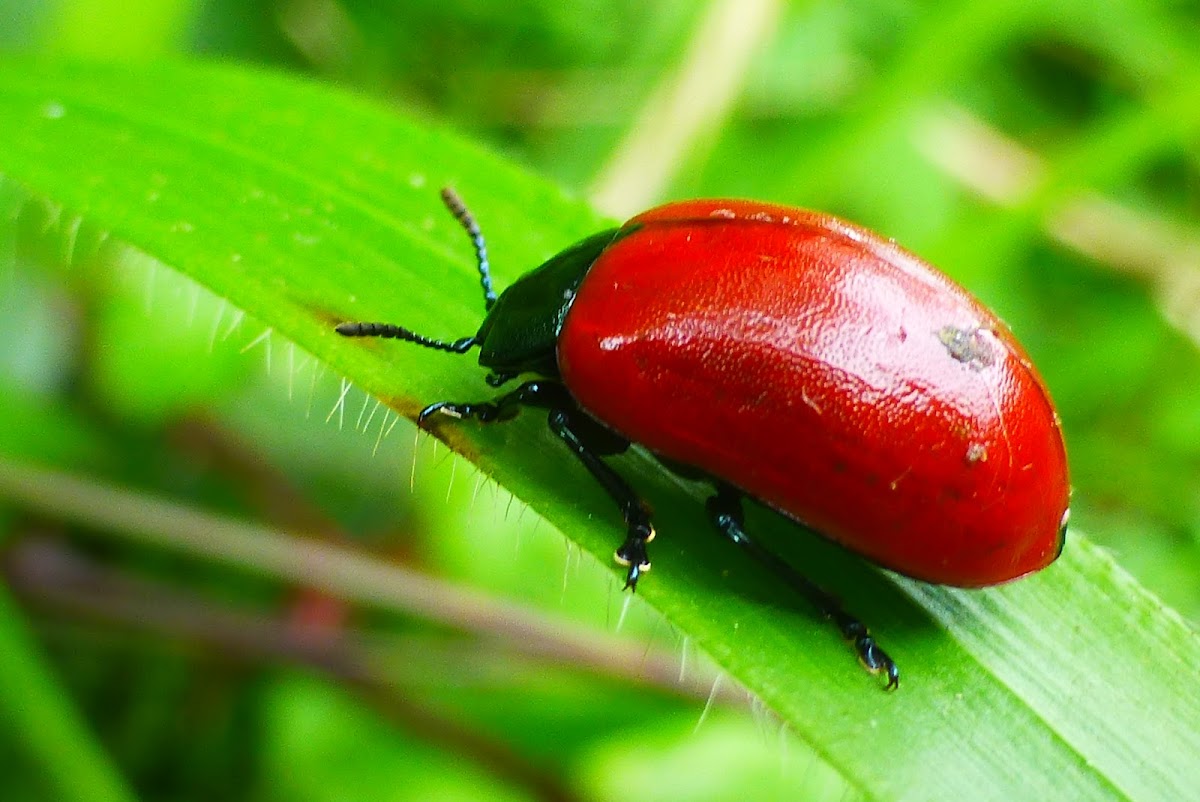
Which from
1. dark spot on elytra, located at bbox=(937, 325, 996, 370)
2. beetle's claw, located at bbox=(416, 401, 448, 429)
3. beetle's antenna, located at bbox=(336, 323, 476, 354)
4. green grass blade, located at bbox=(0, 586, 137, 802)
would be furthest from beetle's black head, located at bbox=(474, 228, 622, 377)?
green grass blade, located at bbox=(0, 586, 137, 802)

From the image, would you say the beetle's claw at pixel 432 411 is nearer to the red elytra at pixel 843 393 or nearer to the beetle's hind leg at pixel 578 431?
the beetle's hind leg at pixel 578 431

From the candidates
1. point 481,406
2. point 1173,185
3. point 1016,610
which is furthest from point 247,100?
point 1173,185

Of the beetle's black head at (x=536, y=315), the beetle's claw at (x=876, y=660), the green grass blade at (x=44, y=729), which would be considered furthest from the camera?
the green grass blade at (x=44, y=729)

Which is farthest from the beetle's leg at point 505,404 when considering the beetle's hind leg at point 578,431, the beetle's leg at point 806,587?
the beetle's leg at point 806,587

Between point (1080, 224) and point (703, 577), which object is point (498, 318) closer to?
point (703, 577)

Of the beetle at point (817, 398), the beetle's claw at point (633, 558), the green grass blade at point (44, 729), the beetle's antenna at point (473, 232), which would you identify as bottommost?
the green grass blade at point (44, 729)

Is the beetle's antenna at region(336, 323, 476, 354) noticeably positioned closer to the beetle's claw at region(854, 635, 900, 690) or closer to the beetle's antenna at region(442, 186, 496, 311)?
the beetle's antenna at region(442, 186, 496, 311)

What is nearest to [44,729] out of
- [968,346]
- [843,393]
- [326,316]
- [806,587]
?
[326,316]

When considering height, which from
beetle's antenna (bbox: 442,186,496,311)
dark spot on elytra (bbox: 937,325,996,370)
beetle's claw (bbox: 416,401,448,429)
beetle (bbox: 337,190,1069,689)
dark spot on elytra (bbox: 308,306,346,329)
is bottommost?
beetle's claw (bbox: 416,401,448,429)
